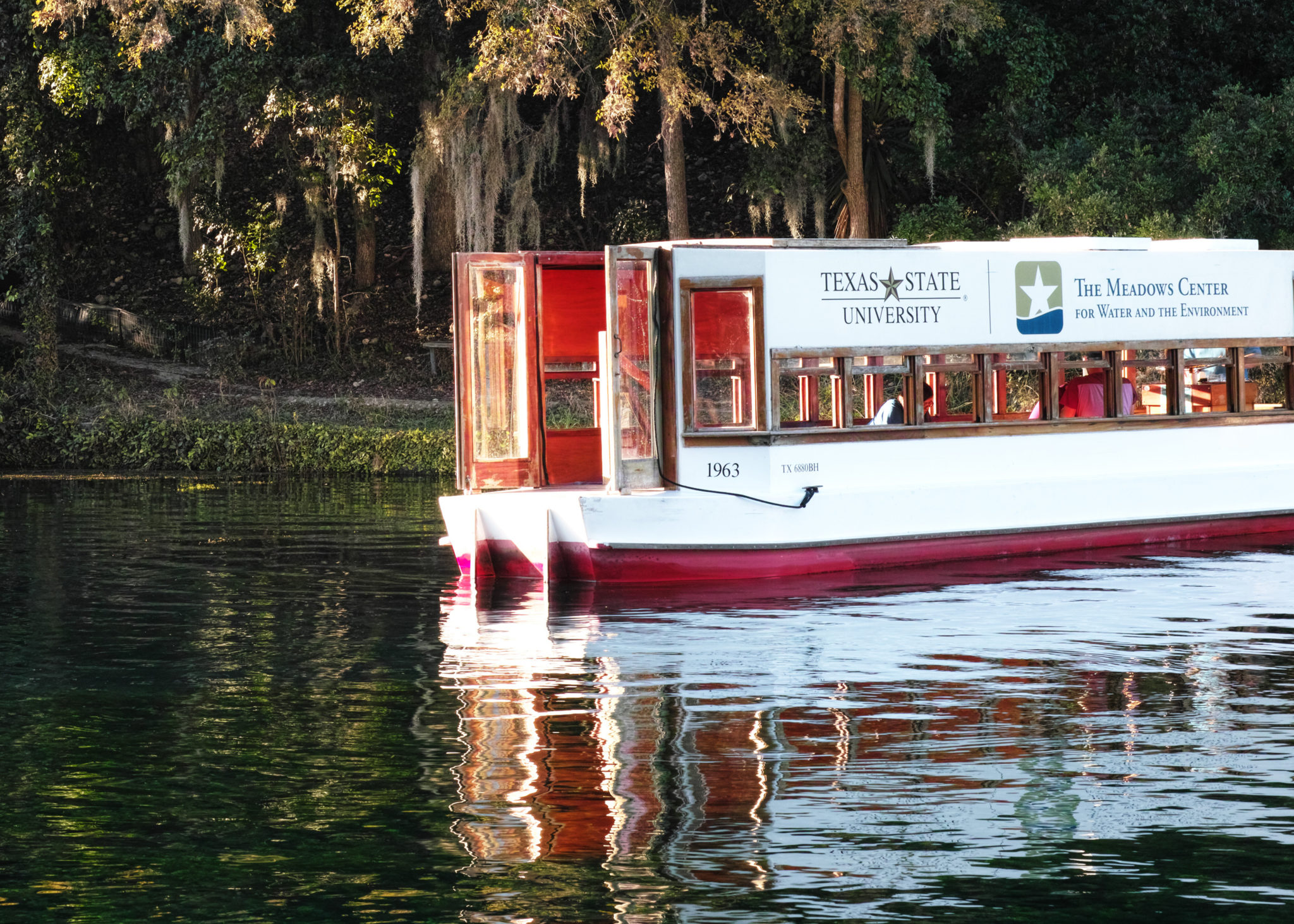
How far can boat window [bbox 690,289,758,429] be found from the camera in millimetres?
17156

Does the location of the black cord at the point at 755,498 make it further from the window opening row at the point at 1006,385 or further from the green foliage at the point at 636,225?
the green foliage at the point at 636,225

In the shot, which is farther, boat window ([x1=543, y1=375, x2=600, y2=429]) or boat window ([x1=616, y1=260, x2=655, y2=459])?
boat window ([x1=543, y1=375, x2=600, y2=429])

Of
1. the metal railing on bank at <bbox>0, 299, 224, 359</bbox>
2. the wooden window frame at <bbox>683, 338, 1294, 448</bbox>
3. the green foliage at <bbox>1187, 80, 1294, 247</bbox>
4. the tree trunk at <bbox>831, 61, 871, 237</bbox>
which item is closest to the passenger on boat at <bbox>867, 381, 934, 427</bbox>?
the wooden window frame at <bbox>683, 338, 1294, 448</bbox>

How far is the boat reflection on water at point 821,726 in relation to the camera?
8.44 metres

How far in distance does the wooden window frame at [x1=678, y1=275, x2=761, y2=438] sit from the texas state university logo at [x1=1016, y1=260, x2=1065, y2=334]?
3100 millimetres

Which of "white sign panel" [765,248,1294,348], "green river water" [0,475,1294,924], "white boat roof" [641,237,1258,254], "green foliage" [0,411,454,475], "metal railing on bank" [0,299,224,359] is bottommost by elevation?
"green river water" [0,475,1294,924]

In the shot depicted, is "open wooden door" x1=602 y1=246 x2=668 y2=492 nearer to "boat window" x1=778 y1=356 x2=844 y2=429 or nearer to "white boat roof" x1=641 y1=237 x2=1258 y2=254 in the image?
"white boat roof" x1=641 y1=237 x2=1258 y2=254

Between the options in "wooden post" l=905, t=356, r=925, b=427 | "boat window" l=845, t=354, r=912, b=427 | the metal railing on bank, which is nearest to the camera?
"boat window" l=845, t=354, r=912, b=427

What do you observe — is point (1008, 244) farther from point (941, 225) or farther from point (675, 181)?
point (941, 225)

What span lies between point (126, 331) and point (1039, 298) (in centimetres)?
2470

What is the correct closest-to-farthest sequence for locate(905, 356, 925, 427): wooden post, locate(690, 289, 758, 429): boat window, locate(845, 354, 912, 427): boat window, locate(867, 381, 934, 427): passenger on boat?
locate(690, 289, 758, 429): boat window < locate(845, 354, 912, 427): boat window < locate(905, 356, 925, 427): wooden post < locate(867, 381, 934, 427): passenger on boat

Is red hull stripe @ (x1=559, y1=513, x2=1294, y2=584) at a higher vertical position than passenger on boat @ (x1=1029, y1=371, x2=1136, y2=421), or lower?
lower

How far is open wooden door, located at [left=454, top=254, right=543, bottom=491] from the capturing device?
1794 cm

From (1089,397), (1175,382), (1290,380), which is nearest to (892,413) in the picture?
(1089,397)
